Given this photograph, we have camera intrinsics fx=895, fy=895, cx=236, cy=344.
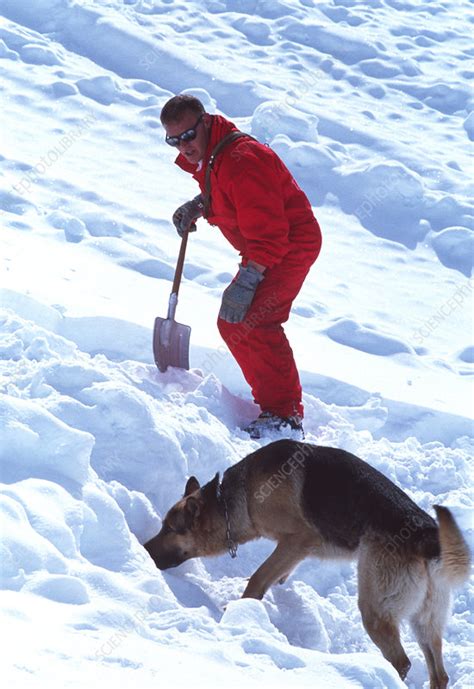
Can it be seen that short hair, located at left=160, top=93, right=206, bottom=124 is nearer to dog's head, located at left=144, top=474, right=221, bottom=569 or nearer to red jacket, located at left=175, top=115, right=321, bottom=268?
red jacket, located at left=175, top=115, right=321, bottom=268

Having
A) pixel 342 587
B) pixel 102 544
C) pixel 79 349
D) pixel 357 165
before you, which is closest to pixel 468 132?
pixel 357 165

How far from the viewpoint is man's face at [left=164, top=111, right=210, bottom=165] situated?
5203 mm

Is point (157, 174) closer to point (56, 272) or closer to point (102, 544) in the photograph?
point (56, 272)

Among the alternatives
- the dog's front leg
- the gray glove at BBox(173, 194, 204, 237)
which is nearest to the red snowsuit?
the gray glove at BBox(173, 194, 204, 237)

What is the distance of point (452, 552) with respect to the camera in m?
3.81

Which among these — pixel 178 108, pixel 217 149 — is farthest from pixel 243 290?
pixel 178 108

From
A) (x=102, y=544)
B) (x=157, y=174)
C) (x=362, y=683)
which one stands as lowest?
(x=157, y=174)

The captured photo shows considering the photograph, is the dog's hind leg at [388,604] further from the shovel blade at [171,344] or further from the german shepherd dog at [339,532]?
the shovel blade at [171,344]

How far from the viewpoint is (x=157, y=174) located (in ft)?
37.0

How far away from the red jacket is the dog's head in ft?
4.73

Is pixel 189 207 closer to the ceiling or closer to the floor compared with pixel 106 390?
closer to the ceiling

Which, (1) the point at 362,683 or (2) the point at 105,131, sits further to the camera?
(2) the point at 105,131

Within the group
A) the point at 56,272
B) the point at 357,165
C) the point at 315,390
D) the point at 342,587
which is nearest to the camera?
the point at 342,587

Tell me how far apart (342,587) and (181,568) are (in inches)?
35.2
